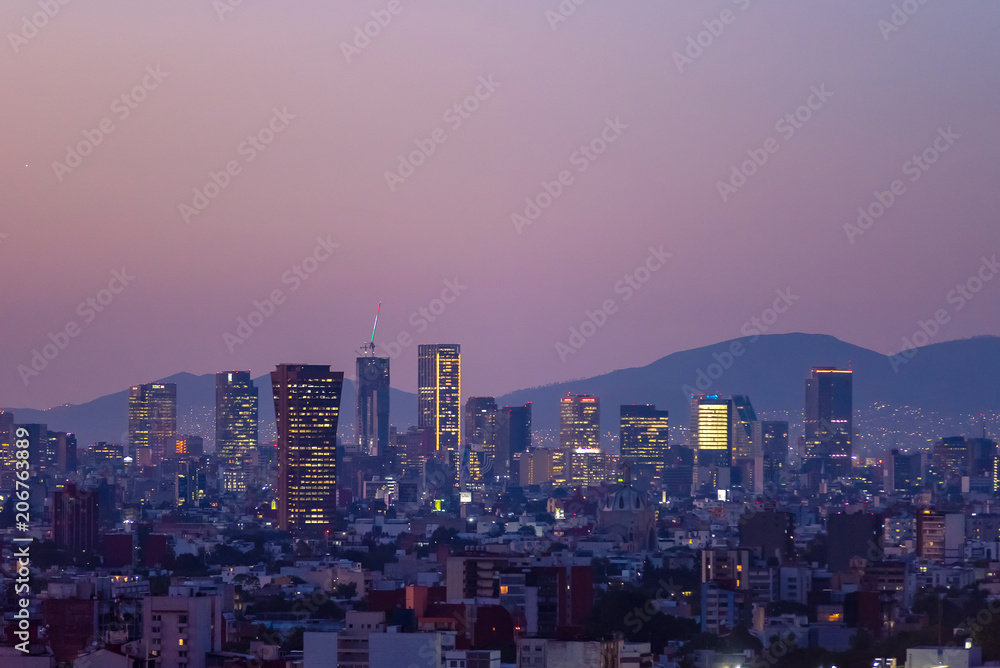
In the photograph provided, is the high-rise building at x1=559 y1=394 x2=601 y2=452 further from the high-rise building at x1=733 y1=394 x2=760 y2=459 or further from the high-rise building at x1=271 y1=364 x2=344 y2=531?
the high-rise building at x1=271 y1=364 x2=344 y2=531

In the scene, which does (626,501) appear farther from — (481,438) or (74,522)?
(481,438)

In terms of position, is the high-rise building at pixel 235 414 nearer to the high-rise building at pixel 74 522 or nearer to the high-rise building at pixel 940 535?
the high-rise building at pixel 74 522

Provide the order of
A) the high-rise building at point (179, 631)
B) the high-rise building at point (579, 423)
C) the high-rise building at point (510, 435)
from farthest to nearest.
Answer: the high-rise building at point (579, 423) < the high-rise building at point (510, 435) < the high-rise building at point (179, 631)

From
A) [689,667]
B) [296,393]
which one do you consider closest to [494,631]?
[689,667]

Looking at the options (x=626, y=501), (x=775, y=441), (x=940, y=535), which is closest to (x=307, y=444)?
(x=626, y=501)

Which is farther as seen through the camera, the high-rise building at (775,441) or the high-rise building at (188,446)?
the high-rise building at (188,446)

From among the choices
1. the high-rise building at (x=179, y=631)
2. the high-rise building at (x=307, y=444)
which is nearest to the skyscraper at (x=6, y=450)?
the high-rise building at (x=307, y=444)
